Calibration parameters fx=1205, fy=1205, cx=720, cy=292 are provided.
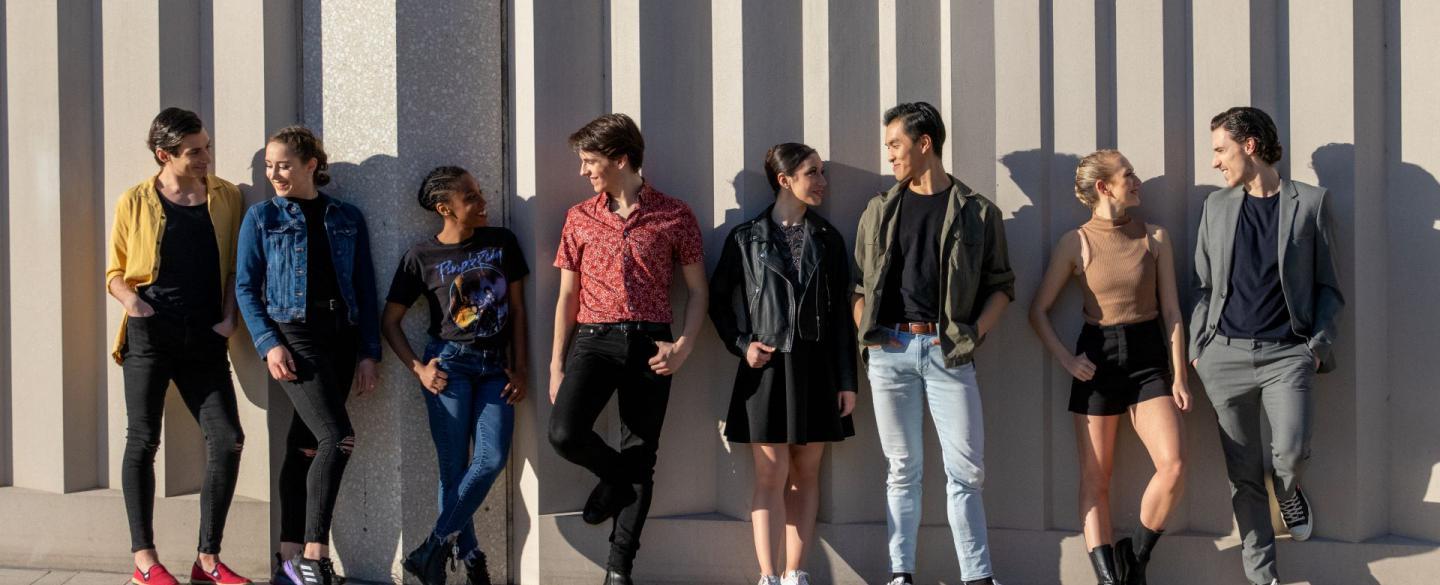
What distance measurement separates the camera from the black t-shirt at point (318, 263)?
17.3 feet

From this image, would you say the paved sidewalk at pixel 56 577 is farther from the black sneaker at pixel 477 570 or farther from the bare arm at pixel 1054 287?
the bare arm at pixel 1054 287

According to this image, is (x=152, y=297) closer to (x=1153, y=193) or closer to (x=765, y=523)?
(x=765, y=523)

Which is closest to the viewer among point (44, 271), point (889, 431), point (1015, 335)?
point (889, 431)

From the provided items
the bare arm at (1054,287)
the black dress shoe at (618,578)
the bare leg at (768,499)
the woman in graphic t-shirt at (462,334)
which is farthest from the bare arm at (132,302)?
the bare arm at (1054,287)

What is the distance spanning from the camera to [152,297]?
5324 mm

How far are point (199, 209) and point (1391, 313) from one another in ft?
17.4

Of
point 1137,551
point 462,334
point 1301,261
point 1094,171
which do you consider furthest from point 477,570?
point 1301,261

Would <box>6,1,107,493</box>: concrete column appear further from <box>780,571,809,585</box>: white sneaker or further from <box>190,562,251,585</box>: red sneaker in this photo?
<box>780,571,809,585</box>: white sneaker

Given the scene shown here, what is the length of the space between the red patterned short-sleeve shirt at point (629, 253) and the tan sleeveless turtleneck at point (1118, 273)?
1683mm

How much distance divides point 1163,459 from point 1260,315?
72 cm

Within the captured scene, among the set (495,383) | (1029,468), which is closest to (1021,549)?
(1029,468)

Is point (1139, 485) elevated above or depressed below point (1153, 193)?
below

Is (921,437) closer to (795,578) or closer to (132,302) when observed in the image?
(795,578)

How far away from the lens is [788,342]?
5.12 meters
